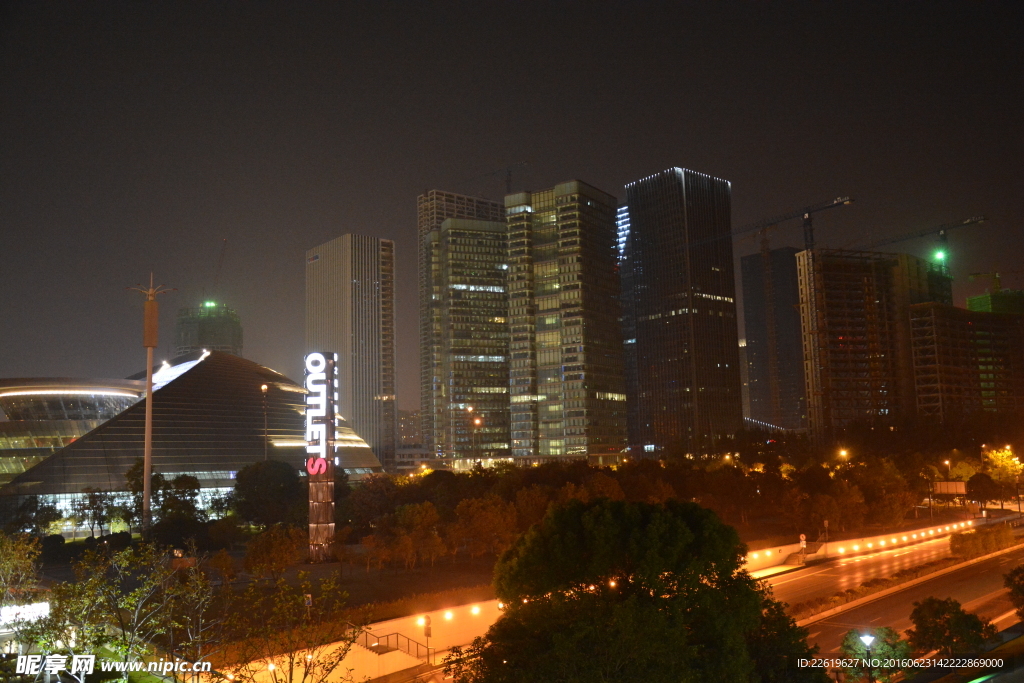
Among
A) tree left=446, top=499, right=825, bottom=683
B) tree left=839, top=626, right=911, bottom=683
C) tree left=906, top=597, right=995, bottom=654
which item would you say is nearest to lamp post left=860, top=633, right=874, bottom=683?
tree left=839, top=626, right=911, bottom=683

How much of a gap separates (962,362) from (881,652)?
595 feet

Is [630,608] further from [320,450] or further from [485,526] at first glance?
[320,450]

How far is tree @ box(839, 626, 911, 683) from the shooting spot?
31438mm

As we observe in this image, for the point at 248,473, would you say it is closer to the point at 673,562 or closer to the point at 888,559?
the point at 888,559

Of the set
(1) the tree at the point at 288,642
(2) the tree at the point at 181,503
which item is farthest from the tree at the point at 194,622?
(2) the tree at the point at 181,503

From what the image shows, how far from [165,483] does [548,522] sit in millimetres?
61796

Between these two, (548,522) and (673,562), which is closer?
(673,562)

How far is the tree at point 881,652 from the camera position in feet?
103

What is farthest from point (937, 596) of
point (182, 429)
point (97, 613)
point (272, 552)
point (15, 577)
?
point (182, 429)

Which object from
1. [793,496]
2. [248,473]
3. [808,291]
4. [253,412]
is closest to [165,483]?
[248,473]

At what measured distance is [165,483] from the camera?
80.7m

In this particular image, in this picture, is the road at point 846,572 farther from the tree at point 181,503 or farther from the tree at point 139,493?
the tree at point 139,493

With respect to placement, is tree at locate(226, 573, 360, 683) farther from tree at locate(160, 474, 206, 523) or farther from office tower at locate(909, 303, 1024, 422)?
office tower at locate(909, 303, 1024, 422)

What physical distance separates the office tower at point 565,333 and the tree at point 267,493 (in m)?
98.9
